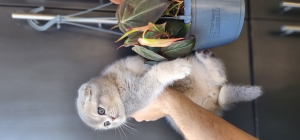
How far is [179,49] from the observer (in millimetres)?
888

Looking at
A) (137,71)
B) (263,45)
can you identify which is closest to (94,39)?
(137,71)

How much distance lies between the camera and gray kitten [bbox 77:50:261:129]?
1.03 m

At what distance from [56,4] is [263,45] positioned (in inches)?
40.2

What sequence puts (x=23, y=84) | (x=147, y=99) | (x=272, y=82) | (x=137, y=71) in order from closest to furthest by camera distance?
1. (x=147, y=99)
2. (x=137, y=71)
3. (x=23, y=84)
4. (x=272, y=82)

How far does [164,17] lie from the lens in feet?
2.99

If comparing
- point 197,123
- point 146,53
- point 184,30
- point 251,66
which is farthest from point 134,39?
point 251,66

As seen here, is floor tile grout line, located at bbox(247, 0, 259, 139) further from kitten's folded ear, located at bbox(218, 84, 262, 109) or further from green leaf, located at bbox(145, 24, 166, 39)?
green leaf, located at bbox(145, 24, 166, 39)

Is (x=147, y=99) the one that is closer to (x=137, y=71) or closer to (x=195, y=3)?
(x=137, y=71)

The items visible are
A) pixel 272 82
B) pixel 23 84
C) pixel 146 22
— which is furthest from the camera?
pixel 272 82

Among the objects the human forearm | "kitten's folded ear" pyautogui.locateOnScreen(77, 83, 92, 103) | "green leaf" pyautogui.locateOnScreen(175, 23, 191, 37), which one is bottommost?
the human forearm

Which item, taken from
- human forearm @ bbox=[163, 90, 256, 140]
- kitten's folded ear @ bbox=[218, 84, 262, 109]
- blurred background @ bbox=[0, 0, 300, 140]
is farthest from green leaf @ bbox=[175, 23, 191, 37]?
blurred background @ bbox=[0, 0, 300, 140]

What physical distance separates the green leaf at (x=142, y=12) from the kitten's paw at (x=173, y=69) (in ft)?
0.58

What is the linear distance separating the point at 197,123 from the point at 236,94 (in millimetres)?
290

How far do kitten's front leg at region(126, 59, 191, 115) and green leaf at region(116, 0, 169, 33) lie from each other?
0.18m
